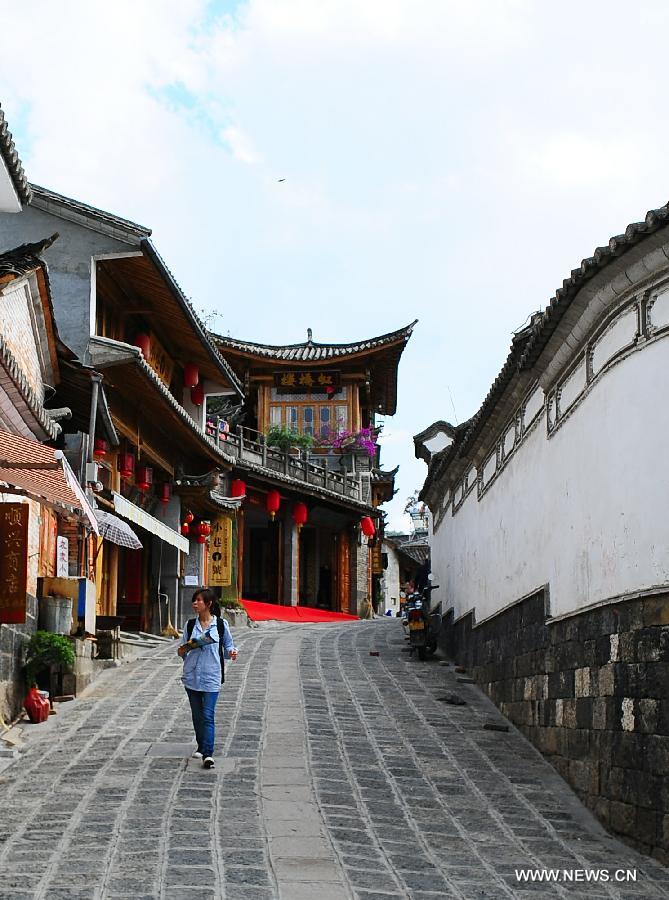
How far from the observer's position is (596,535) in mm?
9156

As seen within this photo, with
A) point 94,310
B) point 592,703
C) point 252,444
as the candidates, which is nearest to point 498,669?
point 592,703

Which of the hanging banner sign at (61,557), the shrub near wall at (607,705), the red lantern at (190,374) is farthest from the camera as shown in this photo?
the red lantern at (190,374)

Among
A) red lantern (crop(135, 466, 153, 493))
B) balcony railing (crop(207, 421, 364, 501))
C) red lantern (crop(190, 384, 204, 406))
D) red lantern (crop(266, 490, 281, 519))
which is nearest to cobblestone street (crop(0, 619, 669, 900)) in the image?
red lantern (crop(135, 466, 153, 493))

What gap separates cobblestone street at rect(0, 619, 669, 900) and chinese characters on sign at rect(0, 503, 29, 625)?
146 centimetres

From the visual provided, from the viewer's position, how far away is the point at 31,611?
1323 centimetres

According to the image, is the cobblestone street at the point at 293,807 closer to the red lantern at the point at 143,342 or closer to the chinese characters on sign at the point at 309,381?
the red lantern at the point at 143,342

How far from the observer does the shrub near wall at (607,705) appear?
24.6ft

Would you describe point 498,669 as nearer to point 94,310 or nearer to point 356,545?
point 94,310

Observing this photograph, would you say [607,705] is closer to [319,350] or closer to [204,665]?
[204,665]

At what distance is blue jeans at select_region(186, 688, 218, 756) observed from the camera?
9.52 m

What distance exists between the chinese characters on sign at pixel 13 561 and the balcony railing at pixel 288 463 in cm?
2068

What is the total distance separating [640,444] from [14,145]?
692 cm

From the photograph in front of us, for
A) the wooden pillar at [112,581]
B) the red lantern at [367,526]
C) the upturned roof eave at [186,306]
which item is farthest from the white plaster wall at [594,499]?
the red lantern at [367,526]

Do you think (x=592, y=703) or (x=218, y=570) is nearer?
(x=592, y=703)
